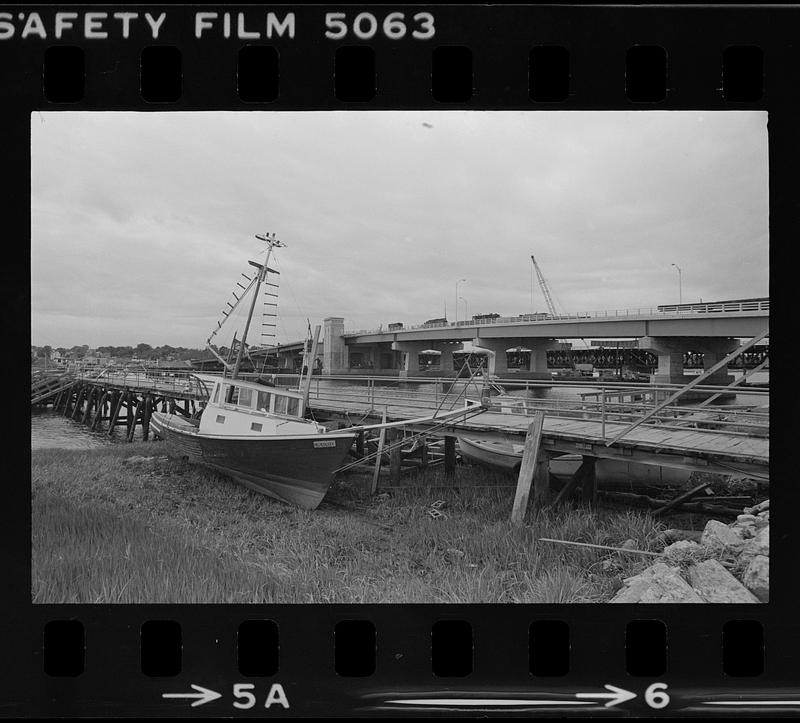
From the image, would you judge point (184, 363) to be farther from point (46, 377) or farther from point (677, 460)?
point (677, 460)

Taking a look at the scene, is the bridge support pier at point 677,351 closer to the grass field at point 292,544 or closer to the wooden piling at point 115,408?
the grass field at point 292,544

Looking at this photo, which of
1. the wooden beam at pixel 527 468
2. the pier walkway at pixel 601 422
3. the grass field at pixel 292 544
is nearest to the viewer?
the grass field at pixel 292 544

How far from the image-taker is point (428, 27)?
7.82ft

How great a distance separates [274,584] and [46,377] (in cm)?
253

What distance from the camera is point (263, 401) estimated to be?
636 centimetres

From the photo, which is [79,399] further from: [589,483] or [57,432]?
[589,483]

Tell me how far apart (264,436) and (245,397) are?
823 mm

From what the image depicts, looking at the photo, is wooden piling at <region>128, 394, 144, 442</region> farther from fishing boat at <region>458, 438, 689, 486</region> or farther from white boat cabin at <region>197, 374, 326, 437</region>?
fishing boat at <region>458, 438, 689, 486</region>

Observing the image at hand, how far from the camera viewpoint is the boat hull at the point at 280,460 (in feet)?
18.9

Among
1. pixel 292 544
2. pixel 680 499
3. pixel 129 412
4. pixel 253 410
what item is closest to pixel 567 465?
pixel 680 499

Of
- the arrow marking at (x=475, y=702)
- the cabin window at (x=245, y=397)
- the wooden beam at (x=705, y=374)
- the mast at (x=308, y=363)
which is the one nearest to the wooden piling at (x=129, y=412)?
the cabin window at (x=245, y=397)

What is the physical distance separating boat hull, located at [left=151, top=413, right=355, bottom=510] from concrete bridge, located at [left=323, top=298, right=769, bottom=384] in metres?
1.28

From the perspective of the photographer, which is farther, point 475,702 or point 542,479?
point 542,479

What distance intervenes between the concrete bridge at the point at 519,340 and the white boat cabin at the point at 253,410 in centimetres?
86
